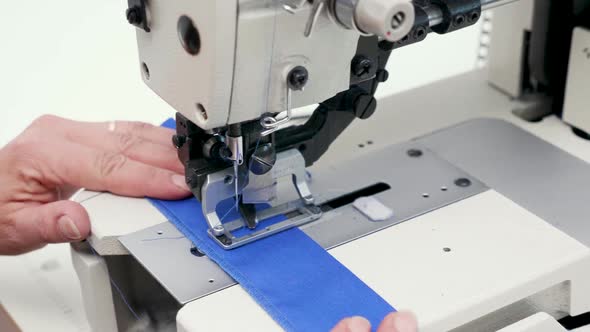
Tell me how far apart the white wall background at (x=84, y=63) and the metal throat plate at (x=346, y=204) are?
3.46 feet

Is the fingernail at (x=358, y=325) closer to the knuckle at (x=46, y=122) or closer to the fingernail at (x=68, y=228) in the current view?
the fingernail at (x=68, y=228)

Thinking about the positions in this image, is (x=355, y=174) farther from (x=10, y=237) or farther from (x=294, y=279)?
(x=10, y=237)

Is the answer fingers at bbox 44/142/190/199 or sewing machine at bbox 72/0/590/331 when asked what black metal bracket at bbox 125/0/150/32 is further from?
fingers at bbox 44/142/190/199

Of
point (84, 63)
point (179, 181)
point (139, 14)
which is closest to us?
point (139, 14)

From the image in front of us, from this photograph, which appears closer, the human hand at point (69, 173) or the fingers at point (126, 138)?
the human hand at point (69, 173)

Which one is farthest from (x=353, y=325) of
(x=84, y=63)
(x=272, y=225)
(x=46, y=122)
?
(x=84, y=63)

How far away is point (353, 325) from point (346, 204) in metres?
0.46

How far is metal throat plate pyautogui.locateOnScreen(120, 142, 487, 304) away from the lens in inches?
67.3

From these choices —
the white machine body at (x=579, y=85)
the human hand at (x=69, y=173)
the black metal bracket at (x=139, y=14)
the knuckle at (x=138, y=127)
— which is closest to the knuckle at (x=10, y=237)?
the human hand at (x=69, y=173)

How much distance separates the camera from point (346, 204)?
194 cm

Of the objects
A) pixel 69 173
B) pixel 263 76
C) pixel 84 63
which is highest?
pixel 263 76

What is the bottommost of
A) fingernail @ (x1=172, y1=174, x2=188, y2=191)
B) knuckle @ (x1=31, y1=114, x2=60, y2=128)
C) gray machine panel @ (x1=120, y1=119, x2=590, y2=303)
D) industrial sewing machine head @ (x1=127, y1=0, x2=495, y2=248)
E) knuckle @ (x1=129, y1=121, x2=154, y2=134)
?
gray machine panel @ (x1=120, y1=119, x2=590, y2=303)

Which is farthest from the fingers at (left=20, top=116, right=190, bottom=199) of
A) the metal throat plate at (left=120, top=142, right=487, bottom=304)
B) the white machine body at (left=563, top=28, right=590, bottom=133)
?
the white machine body at (left=563, top=28, right=590, bottom=133)

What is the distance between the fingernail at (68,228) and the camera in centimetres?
185
